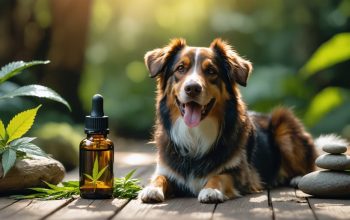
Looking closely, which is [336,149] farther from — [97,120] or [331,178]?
[97,120]

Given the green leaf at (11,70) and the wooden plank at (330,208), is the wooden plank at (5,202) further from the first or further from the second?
the wooden plank at (330,208)

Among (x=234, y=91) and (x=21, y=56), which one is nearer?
(x=234, y=91)

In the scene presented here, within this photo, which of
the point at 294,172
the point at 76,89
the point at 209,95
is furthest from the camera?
the point at 76,89

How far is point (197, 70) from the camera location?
15.4 ft

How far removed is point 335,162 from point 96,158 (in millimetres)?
1623

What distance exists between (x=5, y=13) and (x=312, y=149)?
5.28 m

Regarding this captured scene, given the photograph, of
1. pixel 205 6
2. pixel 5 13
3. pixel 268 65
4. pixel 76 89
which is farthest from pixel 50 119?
pixel 205 6

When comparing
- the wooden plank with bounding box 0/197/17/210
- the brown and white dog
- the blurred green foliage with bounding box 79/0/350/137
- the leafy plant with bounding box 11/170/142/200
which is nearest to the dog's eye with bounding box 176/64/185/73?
the brown and white dog

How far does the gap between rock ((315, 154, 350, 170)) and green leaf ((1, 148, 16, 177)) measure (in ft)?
6.88

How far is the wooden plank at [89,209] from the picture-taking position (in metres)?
3.88

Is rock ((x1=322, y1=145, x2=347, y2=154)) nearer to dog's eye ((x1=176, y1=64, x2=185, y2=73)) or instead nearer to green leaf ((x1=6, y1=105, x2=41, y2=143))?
dog's eye ((x1=176, y1=64, x2=185, y2=73))

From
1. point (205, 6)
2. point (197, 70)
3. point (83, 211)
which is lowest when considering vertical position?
point (83, 211)

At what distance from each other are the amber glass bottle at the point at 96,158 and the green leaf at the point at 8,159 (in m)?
0.48

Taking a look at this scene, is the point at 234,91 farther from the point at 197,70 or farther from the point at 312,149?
the point at 312,149
